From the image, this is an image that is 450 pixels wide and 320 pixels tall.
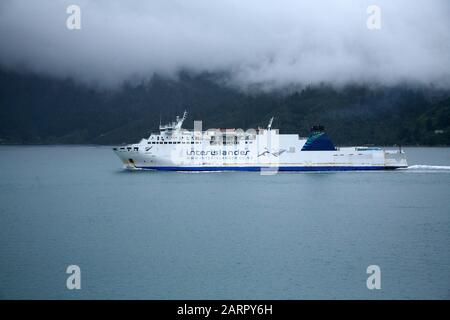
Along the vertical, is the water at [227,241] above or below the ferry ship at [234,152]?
below

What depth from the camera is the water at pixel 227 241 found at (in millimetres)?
17547

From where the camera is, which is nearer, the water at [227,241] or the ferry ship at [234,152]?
the water at [227,241]

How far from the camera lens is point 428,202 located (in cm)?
3522

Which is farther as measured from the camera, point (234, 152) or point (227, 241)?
point (234, 152)

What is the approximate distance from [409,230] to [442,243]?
295cm

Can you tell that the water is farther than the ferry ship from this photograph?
No

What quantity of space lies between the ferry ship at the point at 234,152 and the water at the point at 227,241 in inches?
347

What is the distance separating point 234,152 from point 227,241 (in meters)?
29.4

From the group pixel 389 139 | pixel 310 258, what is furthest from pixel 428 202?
pixel 389 139

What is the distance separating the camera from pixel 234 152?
Result: 173 ft

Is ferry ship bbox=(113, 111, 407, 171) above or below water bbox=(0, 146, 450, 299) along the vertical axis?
above

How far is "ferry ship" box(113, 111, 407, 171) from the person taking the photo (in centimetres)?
5197

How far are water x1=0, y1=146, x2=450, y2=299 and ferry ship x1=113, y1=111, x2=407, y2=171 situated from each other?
8.81m
